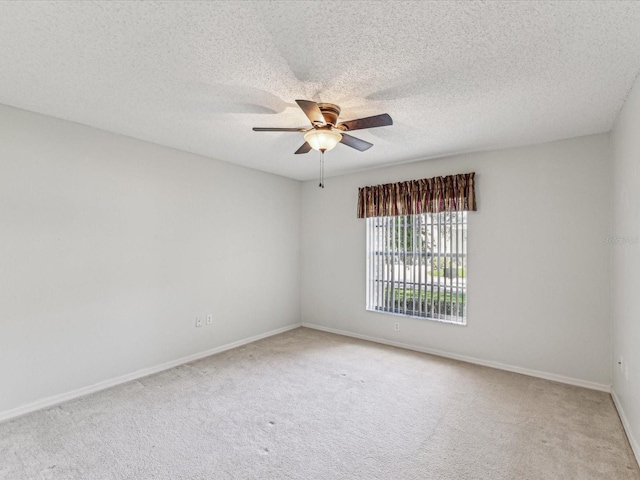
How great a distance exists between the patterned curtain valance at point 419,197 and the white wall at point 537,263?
125 millimetres

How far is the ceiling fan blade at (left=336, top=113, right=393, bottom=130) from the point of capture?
226 cm

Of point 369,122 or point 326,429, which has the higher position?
point 369,122

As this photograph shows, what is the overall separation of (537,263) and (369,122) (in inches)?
97.6

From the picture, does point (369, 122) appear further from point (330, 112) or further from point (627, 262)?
point (627, 262)

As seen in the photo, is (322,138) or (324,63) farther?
(322,138)

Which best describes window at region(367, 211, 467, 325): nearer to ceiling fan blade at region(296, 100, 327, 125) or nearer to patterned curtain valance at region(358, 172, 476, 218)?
patterned curtain valance at region(358, 172, 476, 218)

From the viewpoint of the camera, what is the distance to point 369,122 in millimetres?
2373

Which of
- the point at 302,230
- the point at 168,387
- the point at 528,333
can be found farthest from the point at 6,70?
the point at 528,333

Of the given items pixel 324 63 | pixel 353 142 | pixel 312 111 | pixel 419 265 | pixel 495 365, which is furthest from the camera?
pixel 419 265

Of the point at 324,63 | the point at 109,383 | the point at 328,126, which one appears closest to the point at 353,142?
the point at 328,126

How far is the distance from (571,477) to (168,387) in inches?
125

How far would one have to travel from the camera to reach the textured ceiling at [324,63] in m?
1.60

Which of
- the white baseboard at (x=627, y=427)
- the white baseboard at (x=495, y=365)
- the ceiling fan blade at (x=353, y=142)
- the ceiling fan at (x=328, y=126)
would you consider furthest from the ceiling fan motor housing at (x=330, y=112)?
the white baseboard at (x=495, y=365)

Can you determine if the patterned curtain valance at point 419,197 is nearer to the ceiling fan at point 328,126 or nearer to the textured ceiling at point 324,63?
the textured ceiling at point 324,63
